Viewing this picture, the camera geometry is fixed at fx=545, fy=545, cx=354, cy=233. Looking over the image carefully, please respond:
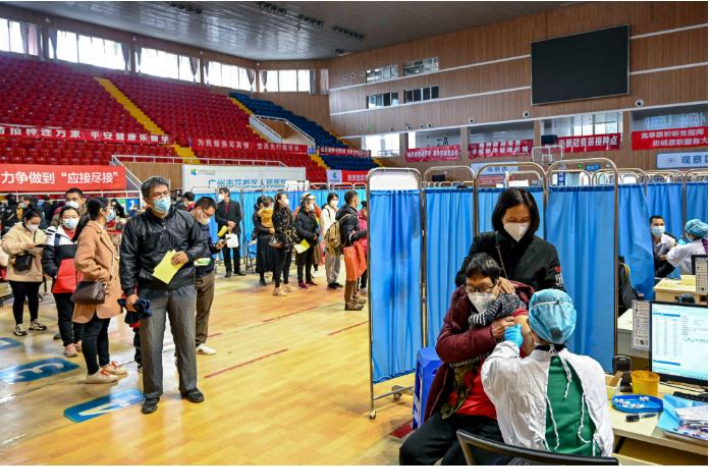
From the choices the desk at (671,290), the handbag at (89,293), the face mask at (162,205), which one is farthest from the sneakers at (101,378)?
the desk at (671,290)

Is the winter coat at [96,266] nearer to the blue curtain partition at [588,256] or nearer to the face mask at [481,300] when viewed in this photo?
the face mask at [481,300]

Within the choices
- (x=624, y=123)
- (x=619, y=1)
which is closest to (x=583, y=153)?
(x=624, y=123)

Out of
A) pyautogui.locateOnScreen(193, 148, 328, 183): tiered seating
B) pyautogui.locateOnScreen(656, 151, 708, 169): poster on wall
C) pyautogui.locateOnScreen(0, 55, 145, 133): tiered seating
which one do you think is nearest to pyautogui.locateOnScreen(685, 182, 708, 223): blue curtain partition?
pyautogui.locateOnScreen(656, 151, 708, 169): poster on wall

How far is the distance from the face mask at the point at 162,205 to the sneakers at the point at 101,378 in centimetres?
167

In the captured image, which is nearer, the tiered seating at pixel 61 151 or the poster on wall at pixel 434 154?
the tiered seating at pixel 61 151

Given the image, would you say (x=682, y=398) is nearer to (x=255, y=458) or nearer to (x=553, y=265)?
(x=553, y=265)

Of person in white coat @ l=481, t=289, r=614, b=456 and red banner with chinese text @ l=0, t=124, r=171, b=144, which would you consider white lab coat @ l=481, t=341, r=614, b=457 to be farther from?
red banner with chinese text @ l=0, t=124, r=171, b=144

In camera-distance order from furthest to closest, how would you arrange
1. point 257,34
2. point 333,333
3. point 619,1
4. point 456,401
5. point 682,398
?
point 257,34, point 619,1, point 333,333, point 456,401, point 682,398

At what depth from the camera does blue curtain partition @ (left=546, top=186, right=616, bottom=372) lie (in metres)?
3.54

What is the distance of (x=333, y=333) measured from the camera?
6.12m

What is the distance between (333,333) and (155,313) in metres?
2.46

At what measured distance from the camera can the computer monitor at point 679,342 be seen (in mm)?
2299

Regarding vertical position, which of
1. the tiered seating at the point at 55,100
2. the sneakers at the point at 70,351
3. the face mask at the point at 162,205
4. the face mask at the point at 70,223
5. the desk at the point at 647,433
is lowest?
the sneakers at the point at 70,351

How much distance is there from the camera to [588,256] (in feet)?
12.0
